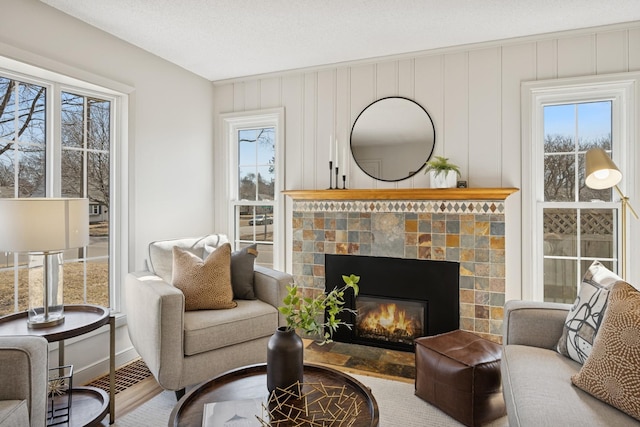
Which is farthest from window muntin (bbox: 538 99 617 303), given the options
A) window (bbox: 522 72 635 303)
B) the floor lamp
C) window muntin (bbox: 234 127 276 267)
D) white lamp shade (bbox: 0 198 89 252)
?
white lamp shade (bbox: 0 198 89 252)

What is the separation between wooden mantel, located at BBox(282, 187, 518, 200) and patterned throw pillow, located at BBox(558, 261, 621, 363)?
101cm

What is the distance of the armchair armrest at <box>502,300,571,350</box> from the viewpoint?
1.93 metres

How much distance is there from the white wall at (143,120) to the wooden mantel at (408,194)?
3.08ft

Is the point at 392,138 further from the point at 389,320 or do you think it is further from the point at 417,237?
the point at 389,320

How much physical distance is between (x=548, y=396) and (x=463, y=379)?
649mm

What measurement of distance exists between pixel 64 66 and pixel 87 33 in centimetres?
34

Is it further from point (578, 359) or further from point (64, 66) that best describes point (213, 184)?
point (578, 359)

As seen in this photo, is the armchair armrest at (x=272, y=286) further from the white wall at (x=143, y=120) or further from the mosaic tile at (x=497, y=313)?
the mosaic tile at (x=497, y=313)

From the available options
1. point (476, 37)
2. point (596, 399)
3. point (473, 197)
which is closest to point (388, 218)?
point (473, 197)

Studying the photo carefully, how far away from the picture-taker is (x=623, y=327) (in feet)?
4.64

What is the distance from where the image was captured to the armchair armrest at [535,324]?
193 cm

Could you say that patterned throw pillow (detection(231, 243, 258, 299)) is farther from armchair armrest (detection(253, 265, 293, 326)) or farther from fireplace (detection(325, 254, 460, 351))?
fireplace (detection(325, 254, 460, 351))

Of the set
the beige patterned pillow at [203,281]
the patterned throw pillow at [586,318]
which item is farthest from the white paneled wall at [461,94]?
the beige patterned pillow at [203,281]

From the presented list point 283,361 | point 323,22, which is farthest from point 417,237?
point 283,361
